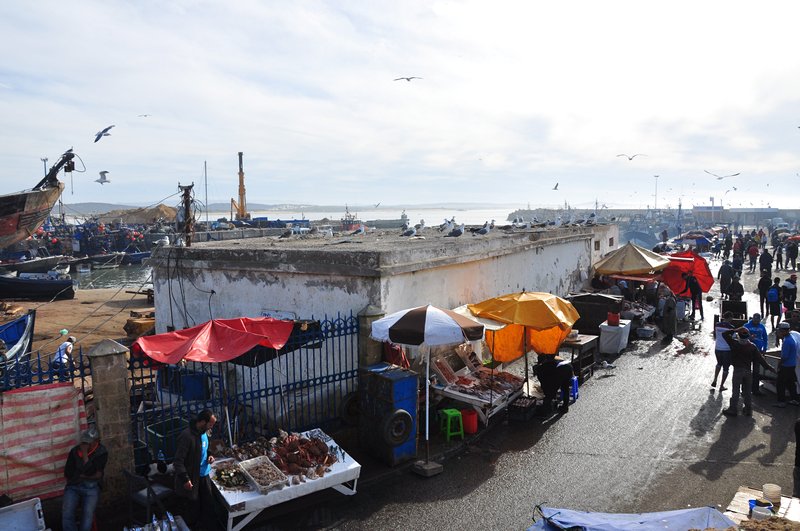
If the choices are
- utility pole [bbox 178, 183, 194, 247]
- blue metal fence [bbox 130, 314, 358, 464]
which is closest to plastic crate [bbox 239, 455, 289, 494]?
blue metal fence [bbox 130, 314, 358, 464]

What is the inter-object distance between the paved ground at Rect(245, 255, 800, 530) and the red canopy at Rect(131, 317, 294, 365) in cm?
223

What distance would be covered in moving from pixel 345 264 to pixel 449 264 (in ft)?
9.37

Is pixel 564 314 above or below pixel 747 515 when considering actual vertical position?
above

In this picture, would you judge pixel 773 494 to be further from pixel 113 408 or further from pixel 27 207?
pixel 27 207

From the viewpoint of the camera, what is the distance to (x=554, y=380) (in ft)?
34.0

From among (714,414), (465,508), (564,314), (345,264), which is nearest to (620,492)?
(465,508)

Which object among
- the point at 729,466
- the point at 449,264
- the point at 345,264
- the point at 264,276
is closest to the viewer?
the point at 729,466

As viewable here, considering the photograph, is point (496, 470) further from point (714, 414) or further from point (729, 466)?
point (714, 414)

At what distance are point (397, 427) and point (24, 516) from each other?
4.70 metres

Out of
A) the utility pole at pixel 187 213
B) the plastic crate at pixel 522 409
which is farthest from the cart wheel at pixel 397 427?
the utility pole at pixel 187 213

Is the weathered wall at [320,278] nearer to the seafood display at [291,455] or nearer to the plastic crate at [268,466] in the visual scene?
the seafood display at [291,455]

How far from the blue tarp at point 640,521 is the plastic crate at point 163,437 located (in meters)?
5.45

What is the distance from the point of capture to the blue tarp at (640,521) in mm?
4578

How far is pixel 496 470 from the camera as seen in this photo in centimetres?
823
